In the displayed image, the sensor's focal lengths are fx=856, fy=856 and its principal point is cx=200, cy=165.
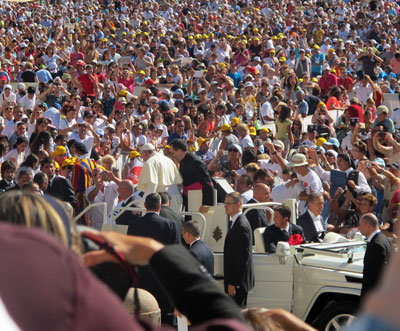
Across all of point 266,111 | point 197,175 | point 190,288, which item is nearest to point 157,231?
point 197,175

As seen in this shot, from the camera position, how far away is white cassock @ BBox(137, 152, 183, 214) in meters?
10.1

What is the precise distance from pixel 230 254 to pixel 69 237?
23.7 ft

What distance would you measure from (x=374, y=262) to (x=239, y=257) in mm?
1510

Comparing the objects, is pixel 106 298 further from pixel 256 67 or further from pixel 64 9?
pixel 64 9

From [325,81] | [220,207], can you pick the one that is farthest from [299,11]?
[220,207]

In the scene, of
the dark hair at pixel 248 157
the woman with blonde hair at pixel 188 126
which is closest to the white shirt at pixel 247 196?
the dark hair at pixel 248 157

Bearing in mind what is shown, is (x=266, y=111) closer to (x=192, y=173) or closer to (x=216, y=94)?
(x=216, y=94)

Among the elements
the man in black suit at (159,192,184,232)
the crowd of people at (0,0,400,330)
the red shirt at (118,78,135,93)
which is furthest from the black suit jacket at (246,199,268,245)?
the red shirt at (118,78,135,93)

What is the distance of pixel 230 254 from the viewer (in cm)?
854

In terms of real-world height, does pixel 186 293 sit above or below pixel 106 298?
below

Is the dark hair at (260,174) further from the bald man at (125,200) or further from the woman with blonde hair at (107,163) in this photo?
the woman with blonde hair at (107,163)

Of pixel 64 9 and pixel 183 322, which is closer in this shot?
pixel 183 322

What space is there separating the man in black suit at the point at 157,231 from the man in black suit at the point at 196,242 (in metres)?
0.11

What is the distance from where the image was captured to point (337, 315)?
7957mm
